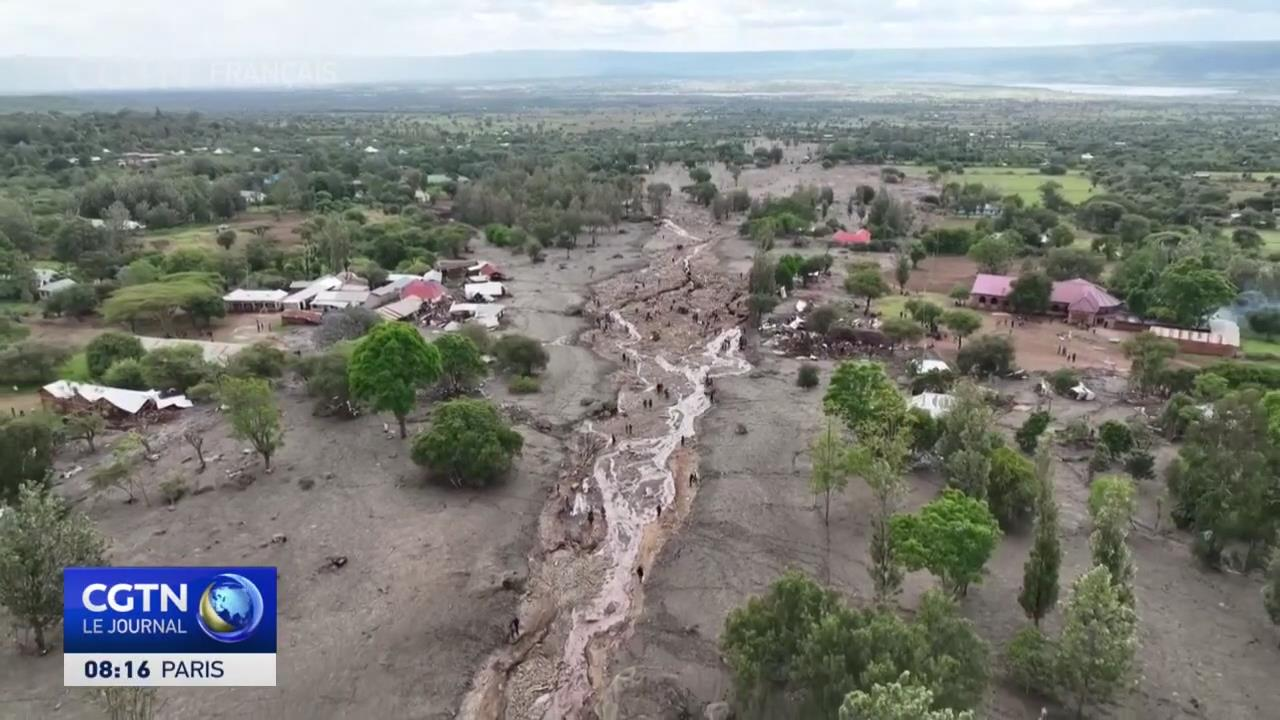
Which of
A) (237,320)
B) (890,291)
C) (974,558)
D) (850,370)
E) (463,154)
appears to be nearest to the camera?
(974,558)

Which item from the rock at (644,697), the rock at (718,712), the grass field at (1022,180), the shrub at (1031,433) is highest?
the grass field at (1022,180)

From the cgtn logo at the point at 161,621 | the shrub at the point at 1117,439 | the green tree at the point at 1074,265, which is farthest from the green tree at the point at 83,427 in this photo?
the green tree at the point at 1074,265

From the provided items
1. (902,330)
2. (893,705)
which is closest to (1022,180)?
(902,330)

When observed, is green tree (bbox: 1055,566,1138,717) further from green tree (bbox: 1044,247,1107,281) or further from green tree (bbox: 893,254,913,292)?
green tree (bbox: 1044,247,1107,281)

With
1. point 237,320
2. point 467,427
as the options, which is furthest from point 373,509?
point 237,320

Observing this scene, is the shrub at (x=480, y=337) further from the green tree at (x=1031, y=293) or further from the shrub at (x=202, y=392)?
the green tree at (x=1031, y=293)

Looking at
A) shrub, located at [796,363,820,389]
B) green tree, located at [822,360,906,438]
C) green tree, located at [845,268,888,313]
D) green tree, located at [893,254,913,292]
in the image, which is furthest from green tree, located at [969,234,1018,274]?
green tree, located at [822,360,906,438]

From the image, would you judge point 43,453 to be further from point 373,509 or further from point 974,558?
point 974,558
